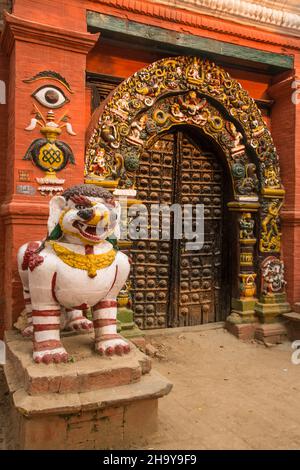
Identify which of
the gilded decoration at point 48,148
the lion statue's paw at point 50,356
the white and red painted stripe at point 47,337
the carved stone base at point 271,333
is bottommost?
the carved stone base at point 271,333

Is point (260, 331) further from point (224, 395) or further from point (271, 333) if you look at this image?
point (224, 395)

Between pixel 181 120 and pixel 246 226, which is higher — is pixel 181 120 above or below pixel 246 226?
above

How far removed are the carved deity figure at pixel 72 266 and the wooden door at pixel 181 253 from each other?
2.26 meters

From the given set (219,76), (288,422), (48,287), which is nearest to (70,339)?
(48,287)

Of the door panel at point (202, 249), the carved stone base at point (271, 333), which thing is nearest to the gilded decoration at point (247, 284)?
the door panel at point (202, 249)

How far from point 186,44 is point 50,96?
2115 millimetres

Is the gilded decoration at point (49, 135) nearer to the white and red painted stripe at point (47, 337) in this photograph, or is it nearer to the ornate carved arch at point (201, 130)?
the ornate carved arch at point (201, 130)

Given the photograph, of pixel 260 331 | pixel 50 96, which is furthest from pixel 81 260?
pixel 260 331

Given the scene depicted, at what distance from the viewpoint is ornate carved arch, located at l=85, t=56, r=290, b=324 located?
4.77 meters

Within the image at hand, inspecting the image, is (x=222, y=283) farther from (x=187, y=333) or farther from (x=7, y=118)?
(x=7, y=118)

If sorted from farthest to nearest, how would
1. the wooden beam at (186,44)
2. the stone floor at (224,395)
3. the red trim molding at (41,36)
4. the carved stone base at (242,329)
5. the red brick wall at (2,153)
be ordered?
the carved stone base at (242,329) → the wooden beam at (186,44) → the red brick wall at (2,153) → the red trim molding at (41,36) → the stone floor at (224,395)

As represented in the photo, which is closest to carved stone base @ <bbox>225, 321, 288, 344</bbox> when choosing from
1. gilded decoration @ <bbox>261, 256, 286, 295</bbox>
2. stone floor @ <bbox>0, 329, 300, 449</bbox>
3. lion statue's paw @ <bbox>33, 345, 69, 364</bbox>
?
stone floor @ <bbox>0, 329, 300, 449</bbox>

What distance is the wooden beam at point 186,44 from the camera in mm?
4703

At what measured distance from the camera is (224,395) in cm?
378
